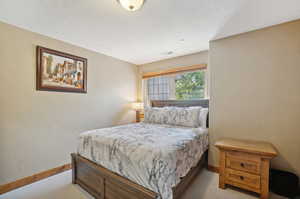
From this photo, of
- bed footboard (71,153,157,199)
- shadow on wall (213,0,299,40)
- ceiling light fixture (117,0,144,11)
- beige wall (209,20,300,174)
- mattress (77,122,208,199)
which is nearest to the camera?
mattress (77,122,208,199)

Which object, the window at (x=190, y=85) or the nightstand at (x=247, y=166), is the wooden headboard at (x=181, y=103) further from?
the nightstand at (x=247, y=166)

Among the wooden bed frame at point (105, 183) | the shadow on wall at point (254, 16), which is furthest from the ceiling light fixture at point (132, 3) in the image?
the wooden bed frame at point (105, 183)

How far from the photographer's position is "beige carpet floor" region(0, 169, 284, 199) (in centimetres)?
178

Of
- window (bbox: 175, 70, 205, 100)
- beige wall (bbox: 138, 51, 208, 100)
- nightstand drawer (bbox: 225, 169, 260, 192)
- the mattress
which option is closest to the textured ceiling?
beige wall (bbox: 138, 51, 208, 100)

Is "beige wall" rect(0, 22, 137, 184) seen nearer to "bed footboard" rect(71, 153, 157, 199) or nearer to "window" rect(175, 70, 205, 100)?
"bed footboard" rect(71, 153, 157, 199)

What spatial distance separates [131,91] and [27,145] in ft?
8.48

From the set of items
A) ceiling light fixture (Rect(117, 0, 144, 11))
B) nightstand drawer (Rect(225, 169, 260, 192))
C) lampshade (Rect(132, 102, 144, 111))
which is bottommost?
nightstand drawer (Rect(225, 169, 260, 192))

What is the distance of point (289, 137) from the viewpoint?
6.30 feet

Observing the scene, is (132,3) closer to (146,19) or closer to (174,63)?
(146,19)

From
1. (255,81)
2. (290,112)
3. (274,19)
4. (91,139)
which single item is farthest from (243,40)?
(91,139)

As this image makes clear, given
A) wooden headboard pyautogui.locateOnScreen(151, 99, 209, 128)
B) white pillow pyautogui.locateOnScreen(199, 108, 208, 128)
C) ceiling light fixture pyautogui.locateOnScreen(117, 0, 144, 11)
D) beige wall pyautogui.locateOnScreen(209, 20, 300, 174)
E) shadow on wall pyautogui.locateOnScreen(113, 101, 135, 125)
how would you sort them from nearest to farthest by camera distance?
ceiling light fixture pyautogui.locateOnScreen(117, 0, 144, 11), beige wall pyautogui.locateOnScreen(209, 20, 300, 174), white pillow pyautogui.locateOnScreen(199, 108, 208, 128), wooden headboard pyautogui.locateOnScreen(151, 99, 209, 128), shadow on wall pyautogui.locateOnScreen(113, 101, 135, 125)

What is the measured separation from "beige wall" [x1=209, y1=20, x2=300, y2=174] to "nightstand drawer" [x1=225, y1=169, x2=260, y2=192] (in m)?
0.55

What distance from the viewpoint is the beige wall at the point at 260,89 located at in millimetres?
1909

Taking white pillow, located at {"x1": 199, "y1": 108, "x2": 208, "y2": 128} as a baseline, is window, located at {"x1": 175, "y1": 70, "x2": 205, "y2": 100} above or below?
above
